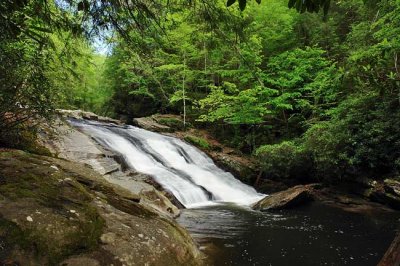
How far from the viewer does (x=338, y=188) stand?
1248 cm

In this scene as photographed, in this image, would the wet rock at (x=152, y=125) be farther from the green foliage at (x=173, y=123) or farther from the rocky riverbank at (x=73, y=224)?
the rocky riverbank at (x=73, y=224)

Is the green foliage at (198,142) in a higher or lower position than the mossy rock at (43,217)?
higher

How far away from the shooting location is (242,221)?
8766 mm

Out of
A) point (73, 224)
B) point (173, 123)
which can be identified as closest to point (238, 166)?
point (173, 123)

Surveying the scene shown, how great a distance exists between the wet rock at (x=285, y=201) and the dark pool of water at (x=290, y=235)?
0.36m

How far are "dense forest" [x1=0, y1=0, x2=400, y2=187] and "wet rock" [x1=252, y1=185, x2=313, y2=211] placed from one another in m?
1.62

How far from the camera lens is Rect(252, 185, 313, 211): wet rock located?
10.5 meters

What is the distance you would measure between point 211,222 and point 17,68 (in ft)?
18.4

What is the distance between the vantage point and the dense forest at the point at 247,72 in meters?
3.87

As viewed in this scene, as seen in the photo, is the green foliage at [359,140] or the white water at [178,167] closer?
→ the green foliage at [359,140]

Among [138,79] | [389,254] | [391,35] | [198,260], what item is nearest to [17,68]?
[198,260]

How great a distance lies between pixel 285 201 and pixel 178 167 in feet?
16.1

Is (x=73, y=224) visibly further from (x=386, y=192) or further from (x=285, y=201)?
(x=386, y=192)

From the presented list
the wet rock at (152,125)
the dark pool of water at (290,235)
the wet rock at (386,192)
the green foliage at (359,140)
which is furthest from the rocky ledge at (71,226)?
the wet rock at (152,125)
